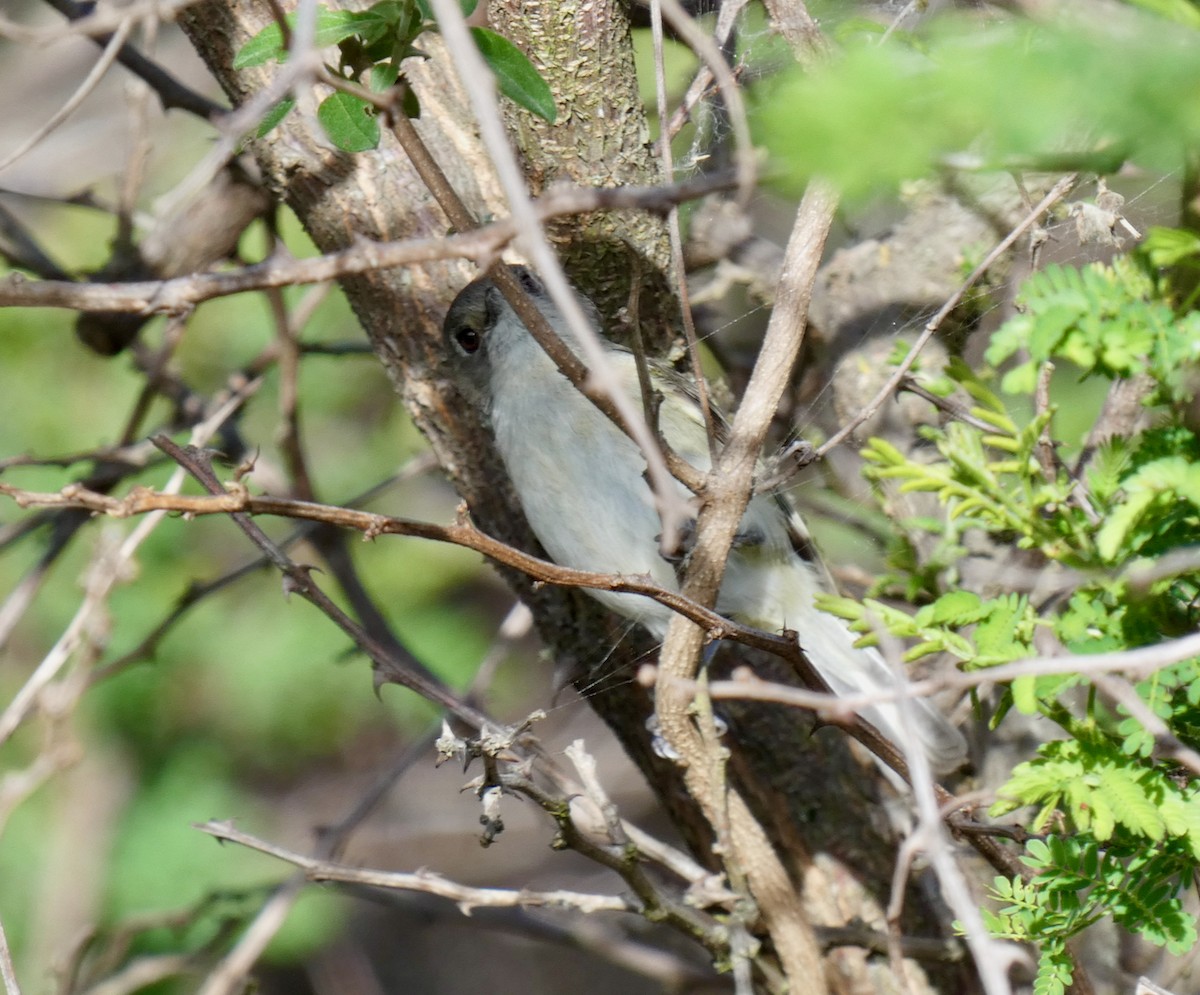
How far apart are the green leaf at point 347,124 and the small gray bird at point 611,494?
808 mm

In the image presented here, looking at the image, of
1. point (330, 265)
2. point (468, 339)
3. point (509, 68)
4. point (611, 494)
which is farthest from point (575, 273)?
point (330, 265)

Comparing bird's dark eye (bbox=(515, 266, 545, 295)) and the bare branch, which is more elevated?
the bare branch

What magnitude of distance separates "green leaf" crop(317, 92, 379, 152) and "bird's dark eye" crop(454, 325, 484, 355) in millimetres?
881

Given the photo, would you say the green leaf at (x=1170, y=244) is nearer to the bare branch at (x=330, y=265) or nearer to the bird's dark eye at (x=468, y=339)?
the bare branch at (x=330, y=265)

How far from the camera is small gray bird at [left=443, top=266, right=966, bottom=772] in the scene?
2539mm

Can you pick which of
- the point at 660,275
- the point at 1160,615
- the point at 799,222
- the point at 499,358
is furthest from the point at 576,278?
the point at 1160,615

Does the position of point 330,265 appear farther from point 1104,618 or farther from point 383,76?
point 1104,618

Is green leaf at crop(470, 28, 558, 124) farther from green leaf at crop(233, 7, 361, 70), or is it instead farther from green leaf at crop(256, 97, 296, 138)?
green leaf at crop(256, 97, 296, 138)

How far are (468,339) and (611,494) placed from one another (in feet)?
1.44

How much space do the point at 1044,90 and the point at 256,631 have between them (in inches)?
165

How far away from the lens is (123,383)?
15.6 feet

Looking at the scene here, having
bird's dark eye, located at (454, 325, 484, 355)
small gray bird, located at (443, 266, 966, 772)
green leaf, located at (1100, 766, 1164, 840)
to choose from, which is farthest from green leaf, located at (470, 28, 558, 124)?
green leaf, located at (1100, 766, 1164, 840)

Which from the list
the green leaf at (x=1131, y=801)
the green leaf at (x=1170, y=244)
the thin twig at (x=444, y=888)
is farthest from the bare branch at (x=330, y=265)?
the thin twig at (x=444, y=888)

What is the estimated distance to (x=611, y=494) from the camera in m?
2.59
